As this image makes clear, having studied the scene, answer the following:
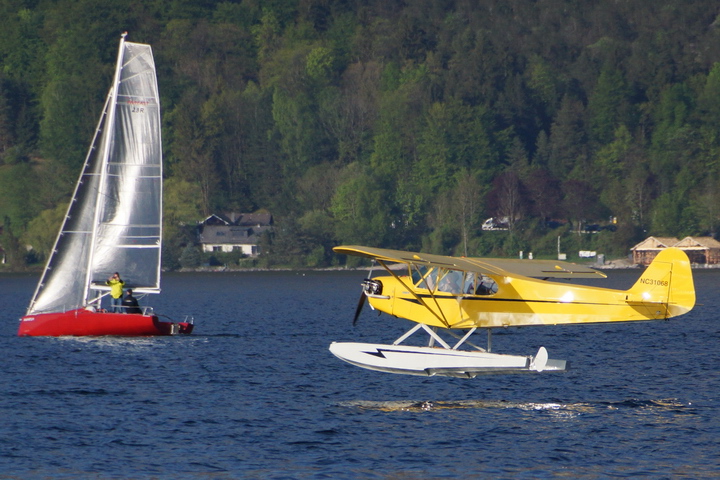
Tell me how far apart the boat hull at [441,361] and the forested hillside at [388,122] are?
8684 centimetres

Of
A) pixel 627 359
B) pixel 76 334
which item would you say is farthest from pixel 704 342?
pixel 76 334

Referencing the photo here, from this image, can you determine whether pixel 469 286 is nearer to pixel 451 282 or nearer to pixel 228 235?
pixel 451 282

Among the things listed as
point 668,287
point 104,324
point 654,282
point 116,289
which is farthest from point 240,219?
point 668,287

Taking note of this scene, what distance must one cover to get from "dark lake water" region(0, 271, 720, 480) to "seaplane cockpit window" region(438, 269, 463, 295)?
232 centimetres

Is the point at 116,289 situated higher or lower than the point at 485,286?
lower

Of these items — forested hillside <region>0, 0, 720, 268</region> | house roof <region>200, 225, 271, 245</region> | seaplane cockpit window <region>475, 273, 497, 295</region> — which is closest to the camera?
seaplane cockpit window <region>475, 273, 497, 295</region>

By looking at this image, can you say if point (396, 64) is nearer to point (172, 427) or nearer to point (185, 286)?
point (185, 286)

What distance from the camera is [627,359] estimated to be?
3188cm

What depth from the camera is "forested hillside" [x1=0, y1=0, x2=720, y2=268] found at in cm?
11694

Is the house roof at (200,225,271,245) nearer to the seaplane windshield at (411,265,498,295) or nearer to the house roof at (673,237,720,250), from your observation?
the house roof at (673,237,720,250)

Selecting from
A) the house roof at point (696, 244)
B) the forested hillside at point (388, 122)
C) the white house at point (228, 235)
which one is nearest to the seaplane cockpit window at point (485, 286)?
the forested hillside at point (388, 122)

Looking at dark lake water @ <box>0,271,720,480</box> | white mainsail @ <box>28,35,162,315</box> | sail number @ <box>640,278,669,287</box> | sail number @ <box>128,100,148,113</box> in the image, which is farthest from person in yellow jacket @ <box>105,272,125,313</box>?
sail number @ <box>640,278,669,287</box>

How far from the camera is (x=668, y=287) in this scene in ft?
70.8

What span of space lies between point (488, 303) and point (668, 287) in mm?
3539
